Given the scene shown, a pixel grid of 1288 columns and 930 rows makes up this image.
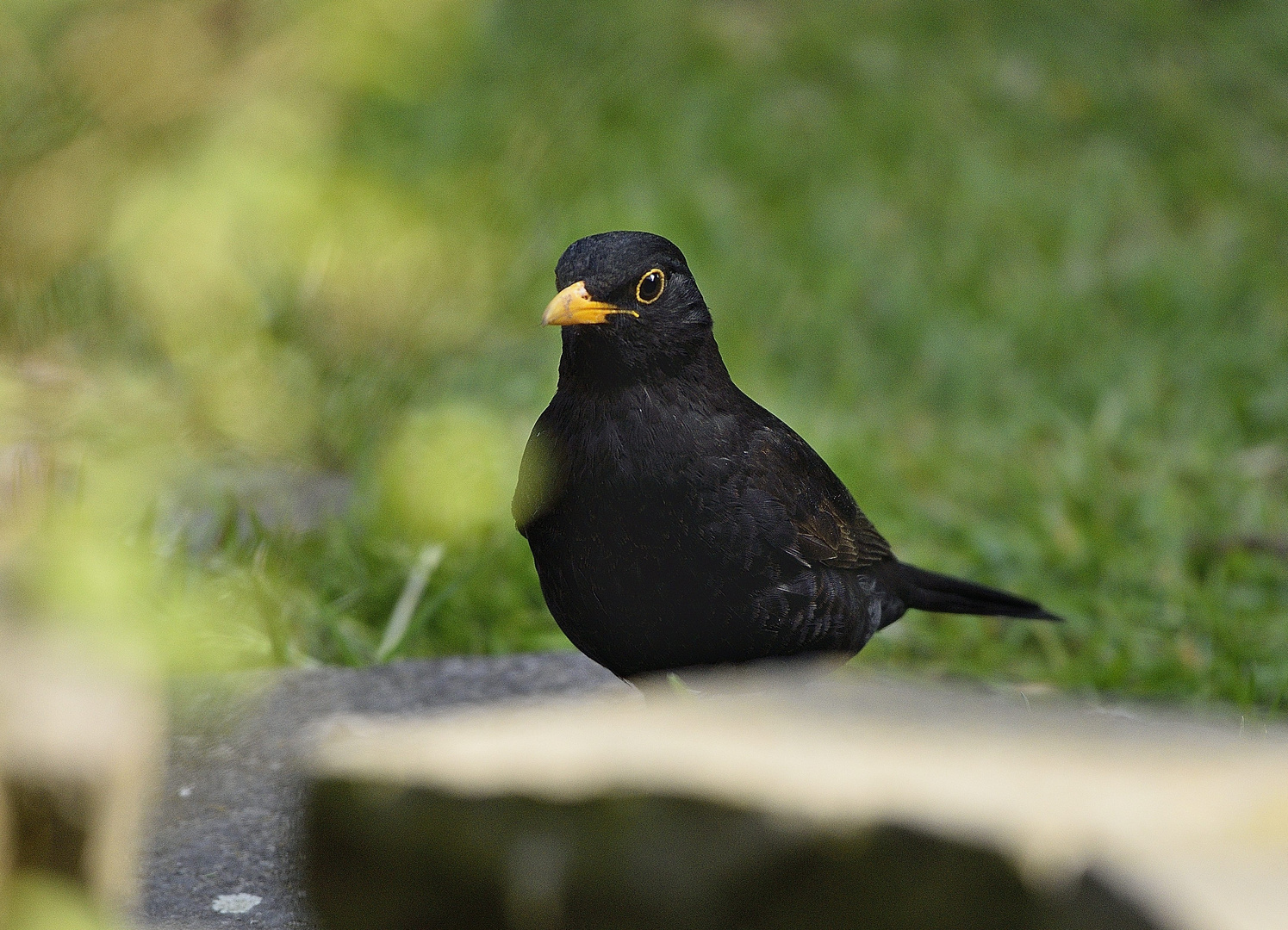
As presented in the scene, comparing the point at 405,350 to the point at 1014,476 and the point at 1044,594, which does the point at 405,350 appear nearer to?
the point at 1044,594

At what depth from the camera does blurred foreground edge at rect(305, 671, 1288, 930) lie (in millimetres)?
1754

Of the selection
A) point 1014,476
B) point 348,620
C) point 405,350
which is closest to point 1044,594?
point 1014,476

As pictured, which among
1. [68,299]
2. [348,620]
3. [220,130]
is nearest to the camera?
[220,130]

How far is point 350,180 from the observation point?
1.56 metres

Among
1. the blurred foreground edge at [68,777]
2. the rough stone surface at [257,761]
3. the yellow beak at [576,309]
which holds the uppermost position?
the yellow beak at [576,309]

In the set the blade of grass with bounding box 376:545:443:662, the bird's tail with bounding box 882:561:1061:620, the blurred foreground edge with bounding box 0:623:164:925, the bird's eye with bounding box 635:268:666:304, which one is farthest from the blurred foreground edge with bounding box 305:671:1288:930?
the blade of grass with bounding box 376:545:443:662

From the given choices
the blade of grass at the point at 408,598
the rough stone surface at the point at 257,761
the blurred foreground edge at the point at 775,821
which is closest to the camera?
the blurred foreground edge at the point at 775,821

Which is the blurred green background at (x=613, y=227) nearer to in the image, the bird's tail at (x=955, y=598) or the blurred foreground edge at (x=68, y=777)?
the blurred foreground edge at (x=68, y=777)

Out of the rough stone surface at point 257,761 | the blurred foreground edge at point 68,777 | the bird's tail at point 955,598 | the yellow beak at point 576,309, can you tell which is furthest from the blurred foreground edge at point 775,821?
the bird's tail at point 955,598

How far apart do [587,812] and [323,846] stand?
381 mm

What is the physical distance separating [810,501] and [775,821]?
96cm

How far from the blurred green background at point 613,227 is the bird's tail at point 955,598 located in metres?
0.81

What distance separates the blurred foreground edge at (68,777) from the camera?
133cm

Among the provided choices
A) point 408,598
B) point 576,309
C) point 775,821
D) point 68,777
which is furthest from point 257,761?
point 68,777
